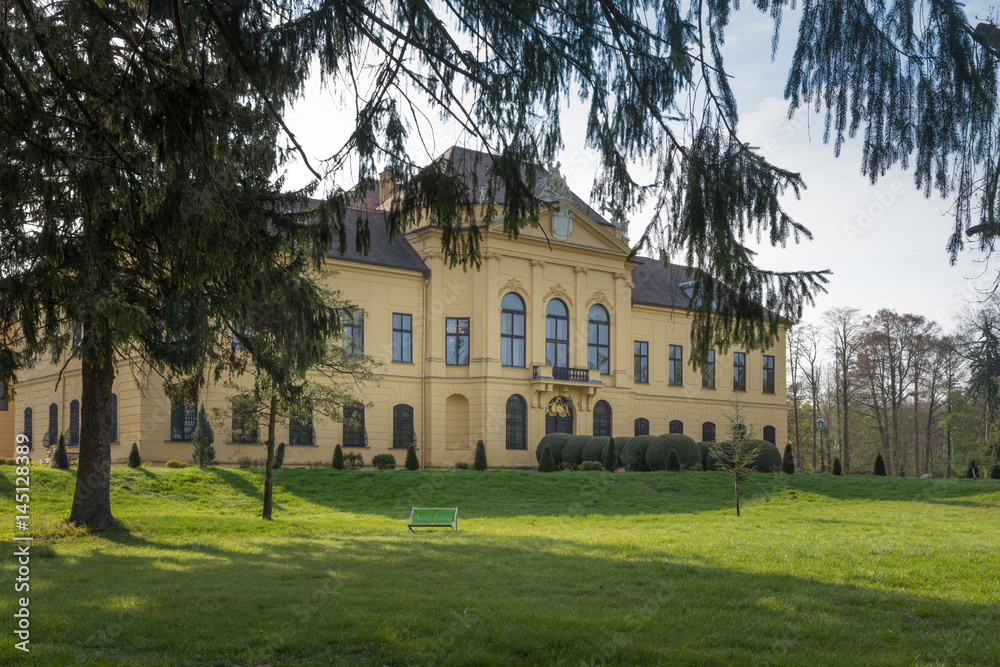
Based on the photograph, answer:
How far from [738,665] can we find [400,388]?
98.3ft

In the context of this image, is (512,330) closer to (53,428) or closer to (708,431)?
(708,431)

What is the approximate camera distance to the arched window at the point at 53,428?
3434cm

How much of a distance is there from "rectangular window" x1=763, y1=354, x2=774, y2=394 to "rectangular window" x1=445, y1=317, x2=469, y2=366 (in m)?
20.3

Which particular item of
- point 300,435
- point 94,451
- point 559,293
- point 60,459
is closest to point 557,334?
point 559,293

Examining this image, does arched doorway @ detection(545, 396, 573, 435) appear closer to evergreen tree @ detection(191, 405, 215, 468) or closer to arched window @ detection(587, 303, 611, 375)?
arched window @ detection(587, 303, 611, 375)

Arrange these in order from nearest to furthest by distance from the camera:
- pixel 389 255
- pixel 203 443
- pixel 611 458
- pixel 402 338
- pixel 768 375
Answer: pixel 203 443
pixel 611 458
pixel 402 338
pixel 389 255
pixel 768 375

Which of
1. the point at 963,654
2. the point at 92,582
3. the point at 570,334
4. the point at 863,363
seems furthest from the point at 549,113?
the point at 863,363

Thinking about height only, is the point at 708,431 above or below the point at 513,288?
below

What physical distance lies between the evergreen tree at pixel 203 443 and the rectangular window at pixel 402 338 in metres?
8.79

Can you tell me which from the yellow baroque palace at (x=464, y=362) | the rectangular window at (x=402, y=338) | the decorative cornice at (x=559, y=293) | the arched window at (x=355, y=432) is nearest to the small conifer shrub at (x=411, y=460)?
the yellow baroque palace at (x=464, y=362)

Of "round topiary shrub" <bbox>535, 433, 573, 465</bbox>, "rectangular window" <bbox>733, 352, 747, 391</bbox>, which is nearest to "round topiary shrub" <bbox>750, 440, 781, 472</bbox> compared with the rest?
"round topiary shrub" <bbox>535, 433, 573, 465</bbox>

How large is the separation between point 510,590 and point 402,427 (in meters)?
26.6

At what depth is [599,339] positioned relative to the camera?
39.8 m

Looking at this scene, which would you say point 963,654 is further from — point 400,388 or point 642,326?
point 642,326
